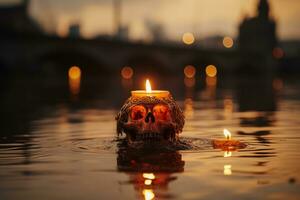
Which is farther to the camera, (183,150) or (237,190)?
(183,150)

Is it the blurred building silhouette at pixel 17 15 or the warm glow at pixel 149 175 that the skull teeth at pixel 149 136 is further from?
the blurred building silhouette at pixel 17 15

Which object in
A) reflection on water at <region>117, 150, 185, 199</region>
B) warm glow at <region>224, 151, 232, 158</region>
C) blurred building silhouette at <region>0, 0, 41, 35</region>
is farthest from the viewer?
blurred building silhouette at <region>0, 0, 41, 35</region>

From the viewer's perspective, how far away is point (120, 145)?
13820mm

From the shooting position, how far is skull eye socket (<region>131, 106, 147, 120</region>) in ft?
40.4

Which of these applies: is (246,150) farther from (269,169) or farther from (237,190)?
(237,190)

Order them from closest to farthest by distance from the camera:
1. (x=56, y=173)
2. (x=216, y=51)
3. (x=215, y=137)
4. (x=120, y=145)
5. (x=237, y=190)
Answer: (x=237, y=190), (x=56, y=173), (x=120, y=145), (x=215, y=137), (x=216, y=51)

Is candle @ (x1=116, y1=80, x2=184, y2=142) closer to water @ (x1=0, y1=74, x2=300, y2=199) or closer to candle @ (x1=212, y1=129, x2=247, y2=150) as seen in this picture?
water @ (x1=0, y1=74, x2=300, y2=199)

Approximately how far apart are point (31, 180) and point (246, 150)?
14.6ft

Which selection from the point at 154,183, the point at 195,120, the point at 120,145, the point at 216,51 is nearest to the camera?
the point at 154,183

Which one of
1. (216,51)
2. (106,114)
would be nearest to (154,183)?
(106,114)

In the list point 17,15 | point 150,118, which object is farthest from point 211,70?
point 150,118

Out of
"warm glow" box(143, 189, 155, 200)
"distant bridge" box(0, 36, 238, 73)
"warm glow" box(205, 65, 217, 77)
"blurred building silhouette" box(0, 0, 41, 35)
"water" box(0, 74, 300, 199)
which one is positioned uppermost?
"blurred building silhouette" box(0, 0, 41, 35)

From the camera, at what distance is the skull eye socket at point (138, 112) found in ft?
40.4

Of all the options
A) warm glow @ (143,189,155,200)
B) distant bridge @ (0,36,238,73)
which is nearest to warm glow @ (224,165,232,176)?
warm glow @ (143,189,155,200)
